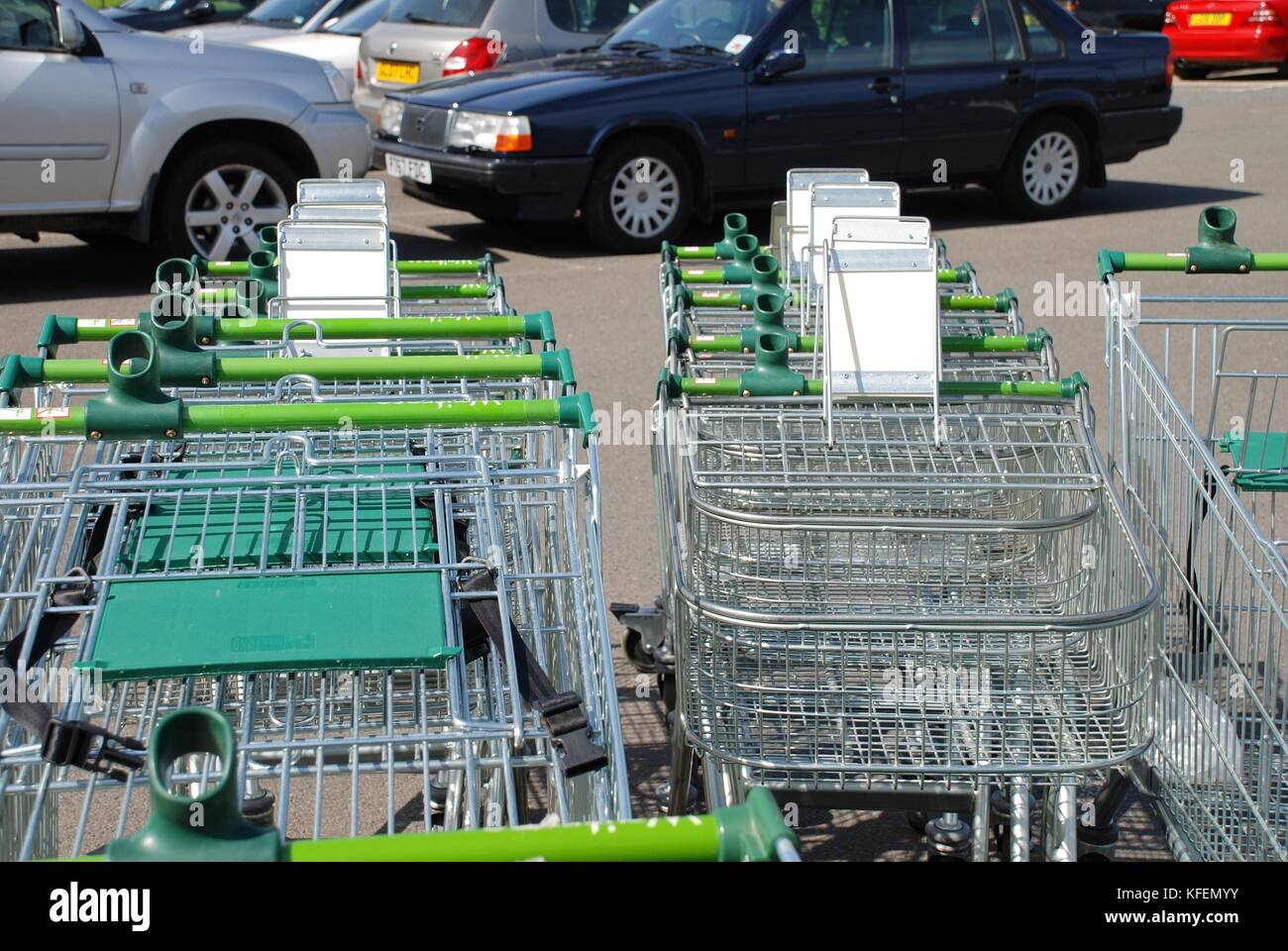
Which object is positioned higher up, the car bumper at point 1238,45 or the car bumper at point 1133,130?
the car bumper at point 1238,45

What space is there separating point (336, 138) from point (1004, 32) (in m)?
4.58

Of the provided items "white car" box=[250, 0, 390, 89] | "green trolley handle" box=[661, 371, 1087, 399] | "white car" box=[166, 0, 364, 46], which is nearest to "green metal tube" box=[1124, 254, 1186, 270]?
"green trolley handle" box=[661, 371, 1087, 399]

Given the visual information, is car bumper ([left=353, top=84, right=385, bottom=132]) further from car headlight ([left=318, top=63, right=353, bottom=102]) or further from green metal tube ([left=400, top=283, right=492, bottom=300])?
green metal tube ([left=400, top=283, right=492, bottom=300])

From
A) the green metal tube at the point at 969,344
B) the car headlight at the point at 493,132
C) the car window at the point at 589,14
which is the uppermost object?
the car window at the point at 589,14

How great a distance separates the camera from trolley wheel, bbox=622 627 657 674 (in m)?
4.20

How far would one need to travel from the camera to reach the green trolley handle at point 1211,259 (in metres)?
4.09

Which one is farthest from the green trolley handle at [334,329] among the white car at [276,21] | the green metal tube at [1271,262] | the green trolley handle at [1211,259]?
the white car at [276,21]

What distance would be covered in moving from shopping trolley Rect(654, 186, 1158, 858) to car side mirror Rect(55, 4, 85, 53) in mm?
6187

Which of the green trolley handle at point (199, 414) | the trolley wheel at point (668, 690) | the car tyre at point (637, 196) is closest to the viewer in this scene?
the green trolley handle at point (199, 414)

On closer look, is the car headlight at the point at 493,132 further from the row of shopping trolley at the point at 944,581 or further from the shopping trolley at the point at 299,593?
the shopping trolley at the point at 299,593

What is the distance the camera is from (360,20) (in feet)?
44.4

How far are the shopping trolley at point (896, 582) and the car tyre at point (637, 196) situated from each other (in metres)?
6.19
